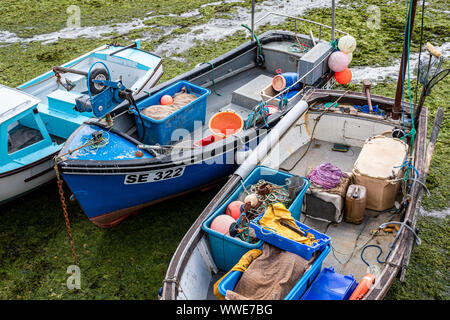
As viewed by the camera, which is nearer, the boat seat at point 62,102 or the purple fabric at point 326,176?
the purple fabric at point 326,176

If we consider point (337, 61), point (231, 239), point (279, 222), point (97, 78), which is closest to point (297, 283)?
point (279, 222)

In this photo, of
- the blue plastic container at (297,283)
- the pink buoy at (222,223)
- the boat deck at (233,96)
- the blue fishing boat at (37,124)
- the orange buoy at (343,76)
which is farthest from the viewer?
the orange buoy at (343,76)

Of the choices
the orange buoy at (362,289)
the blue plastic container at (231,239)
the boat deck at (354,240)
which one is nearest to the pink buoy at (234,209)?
the blue plastic container at (231,239)

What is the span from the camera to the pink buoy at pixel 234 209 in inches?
191

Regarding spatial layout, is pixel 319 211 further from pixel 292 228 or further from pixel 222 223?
pixel 222 223

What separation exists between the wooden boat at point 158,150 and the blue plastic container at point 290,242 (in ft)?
6.12

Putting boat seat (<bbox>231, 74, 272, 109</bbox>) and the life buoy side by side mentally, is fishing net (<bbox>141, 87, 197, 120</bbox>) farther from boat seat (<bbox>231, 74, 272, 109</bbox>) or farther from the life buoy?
boat seat (<bbox>231, 74, 272, 109</bbox>)

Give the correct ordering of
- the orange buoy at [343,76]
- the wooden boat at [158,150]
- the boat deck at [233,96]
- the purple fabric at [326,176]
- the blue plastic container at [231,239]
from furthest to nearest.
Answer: the orange buoy at [343,76] < the boat deck at [233,96] < the wooden boat at [158,150] < the purple fabric at [326,176] < the blue plastic container at [231,239]

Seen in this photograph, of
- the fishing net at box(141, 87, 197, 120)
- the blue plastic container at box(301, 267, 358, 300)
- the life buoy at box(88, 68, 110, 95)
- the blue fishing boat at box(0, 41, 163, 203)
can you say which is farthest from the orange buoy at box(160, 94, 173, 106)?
the blue plastic container at box(301, 267, 358, 300)

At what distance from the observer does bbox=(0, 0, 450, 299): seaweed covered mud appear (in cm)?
573

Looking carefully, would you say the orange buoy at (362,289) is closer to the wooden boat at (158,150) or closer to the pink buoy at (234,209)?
the pink buoy at (234,209)

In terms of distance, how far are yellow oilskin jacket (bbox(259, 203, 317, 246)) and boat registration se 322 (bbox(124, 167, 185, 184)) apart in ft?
5.98

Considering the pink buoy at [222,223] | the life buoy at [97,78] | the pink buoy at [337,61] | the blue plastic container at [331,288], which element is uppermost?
the life buoy at [97,78]

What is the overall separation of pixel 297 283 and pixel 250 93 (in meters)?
4.31
